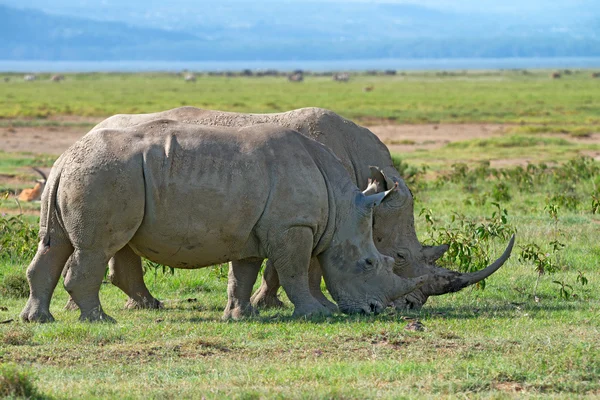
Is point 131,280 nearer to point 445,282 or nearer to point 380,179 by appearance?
point 380,179

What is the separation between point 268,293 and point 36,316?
2.54 m

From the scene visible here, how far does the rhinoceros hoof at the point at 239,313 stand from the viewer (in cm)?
1044

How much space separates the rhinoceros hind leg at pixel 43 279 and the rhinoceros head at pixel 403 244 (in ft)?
10.0

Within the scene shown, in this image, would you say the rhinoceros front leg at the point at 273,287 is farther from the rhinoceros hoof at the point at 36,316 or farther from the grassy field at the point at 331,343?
the rhinoceros hoof at the point at 36,316

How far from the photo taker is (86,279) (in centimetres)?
992

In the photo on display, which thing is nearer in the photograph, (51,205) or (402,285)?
(51,205)

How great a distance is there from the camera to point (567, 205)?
17250 millimetres

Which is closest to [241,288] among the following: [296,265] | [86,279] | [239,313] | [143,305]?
[239,313]

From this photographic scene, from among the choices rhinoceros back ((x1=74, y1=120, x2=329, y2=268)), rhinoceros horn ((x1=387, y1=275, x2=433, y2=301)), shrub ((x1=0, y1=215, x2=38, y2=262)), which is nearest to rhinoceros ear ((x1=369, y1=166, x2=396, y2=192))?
rhinoceros back ((x1=74, y1=120, x2=329, y2=268))

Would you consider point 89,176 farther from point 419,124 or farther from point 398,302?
point 419,124

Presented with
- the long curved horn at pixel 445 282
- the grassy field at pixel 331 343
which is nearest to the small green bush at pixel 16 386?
the grassy field at pixel 331 343

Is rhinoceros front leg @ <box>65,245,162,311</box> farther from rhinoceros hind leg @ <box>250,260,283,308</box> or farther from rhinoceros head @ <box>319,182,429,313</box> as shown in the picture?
rhinoceros head @ <box>319,182,429,313</box>

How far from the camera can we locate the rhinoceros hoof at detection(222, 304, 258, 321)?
10.4 meters

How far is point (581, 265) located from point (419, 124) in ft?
97.5
